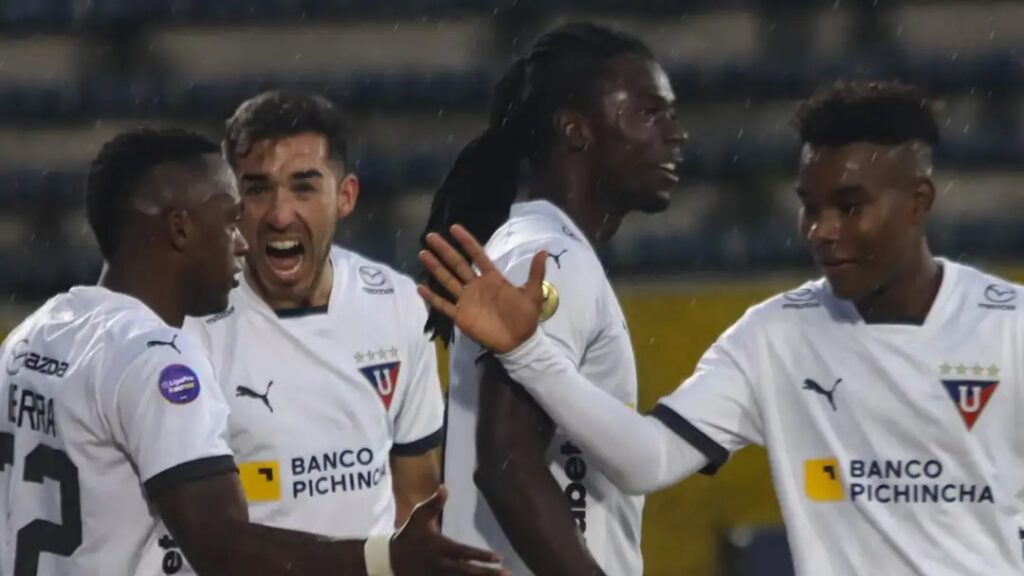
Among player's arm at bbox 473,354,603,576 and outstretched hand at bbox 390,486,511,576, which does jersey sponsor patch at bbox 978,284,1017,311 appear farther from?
outstretched hand at bbox 390,486,511,576

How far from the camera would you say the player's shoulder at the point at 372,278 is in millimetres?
5125

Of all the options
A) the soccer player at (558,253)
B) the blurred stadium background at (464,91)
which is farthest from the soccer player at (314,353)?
the blurred stadium background at (464,91)

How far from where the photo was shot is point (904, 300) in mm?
3965

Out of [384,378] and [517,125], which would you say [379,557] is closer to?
[517,125]

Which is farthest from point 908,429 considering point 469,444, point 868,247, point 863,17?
point 863,17

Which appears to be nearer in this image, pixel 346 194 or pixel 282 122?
pixel 282 122

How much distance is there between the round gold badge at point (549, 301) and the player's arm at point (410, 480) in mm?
1231

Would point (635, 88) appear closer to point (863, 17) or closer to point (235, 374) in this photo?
A: point (235, 374)

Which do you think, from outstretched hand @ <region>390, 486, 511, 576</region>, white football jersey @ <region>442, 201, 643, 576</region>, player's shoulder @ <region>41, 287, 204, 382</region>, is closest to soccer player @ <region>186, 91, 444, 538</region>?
white football jersey @ <region>442, 201, 643, 576</region>

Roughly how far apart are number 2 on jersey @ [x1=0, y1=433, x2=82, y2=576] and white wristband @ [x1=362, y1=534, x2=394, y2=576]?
55 cm

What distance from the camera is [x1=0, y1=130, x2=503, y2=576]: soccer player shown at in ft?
11.5

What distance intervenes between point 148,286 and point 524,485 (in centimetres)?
80

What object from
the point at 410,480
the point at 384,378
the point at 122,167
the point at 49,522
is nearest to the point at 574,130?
the point at 384,378

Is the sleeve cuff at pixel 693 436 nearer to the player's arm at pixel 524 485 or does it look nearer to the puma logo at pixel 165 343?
the player's arm at pixel 524 485
